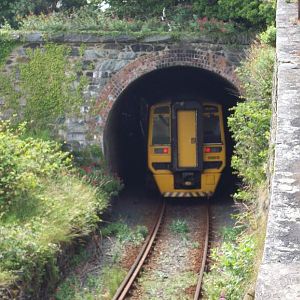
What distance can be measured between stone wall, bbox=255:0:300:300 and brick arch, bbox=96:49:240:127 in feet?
24.8

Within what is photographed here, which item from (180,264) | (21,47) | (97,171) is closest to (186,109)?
(97,171)

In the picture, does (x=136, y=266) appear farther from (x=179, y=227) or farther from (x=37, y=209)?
(x=179, y=227)

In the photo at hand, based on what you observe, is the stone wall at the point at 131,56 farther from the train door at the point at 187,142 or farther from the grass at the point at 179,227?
the grass at the point at 179,227

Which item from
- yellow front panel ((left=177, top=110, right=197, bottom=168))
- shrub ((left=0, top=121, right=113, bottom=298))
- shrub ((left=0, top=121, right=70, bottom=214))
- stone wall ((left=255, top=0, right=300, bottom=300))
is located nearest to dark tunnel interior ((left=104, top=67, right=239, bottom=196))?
yellow front panel ((left=177, top=110, right=197, bottom=168))

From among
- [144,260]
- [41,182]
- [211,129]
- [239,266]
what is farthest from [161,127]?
[239,266]

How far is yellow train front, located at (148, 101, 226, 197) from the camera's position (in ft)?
52.7

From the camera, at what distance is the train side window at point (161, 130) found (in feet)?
53.5

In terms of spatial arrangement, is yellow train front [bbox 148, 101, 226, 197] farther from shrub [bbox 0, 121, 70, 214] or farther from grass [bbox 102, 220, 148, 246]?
shrub [bbox 0, 121, 70, 214]

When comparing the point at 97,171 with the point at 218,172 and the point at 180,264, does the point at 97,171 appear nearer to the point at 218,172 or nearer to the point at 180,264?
the point at 218,172

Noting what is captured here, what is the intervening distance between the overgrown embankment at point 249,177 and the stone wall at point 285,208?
1084mm

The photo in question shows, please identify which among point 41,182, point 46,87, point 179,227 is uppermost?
point 46,87

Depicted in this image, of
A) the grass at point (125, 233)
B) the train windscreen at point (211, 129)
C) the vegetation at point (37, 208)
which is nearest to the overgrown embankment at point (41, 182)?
the vegetation at point (37, 208)

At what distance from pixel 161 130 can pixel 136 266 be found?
562 centimetres

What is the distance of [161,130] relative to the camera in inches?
644
